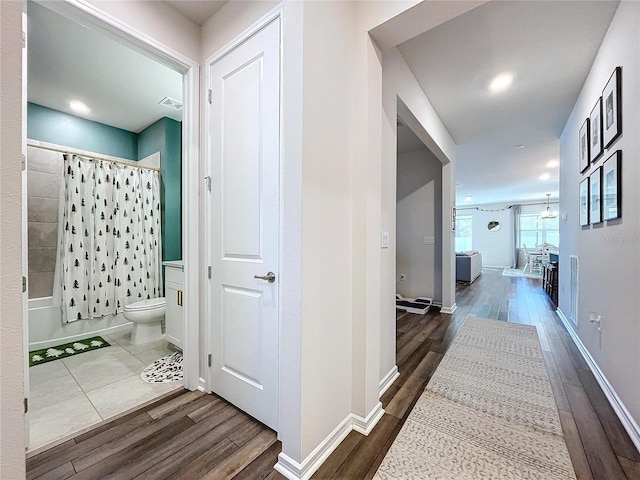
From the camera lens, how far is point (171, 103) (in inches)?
116

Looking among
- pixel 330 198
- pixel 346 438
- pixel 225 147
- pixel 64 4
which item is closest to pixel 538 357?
pixel 346 438

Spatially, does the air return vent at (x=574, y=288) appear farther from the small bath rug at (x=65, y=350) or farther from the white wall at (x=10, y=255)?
the small bath rug at (x=65, y=350)

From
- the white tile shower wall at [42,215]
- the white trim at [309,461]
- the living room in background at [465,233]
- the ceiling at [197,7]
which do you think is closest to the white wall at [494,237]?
the living room in background at [465,233]

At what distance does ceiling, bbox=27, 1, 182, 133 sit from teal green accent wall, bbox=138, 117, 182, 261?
165 millimetres

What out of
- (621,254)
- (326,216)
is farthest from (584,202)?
(326,216)

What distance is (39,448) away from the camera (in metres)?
1.38

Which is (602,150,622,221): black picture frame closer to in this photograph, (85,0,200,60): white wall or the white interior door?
the white interior door

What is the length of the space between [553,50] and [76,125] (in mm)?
4931

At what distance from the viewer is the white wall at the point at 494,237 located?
33.4 feet

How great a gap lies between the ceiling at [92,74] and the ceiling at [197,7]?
48 cm

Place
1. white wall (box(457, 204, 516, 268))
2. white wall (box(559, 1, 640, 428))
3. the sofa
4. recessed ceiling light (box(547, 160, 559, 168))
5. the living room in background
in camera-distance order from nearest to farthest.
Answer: white wall (box(559, 1, 640, 428)), recessed ceiling light (box(547, 160, 559, 168)), the sofa, white wall (box(457, 204, 516, 268)), the living room in background

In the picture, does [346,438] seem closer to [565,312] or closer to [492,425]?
[492,425]

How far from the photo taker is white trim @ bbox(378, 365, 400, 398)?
1.91 m

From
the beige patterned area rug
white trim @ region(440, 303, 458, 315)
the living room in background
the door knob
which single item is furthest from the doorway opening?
the living room in background
